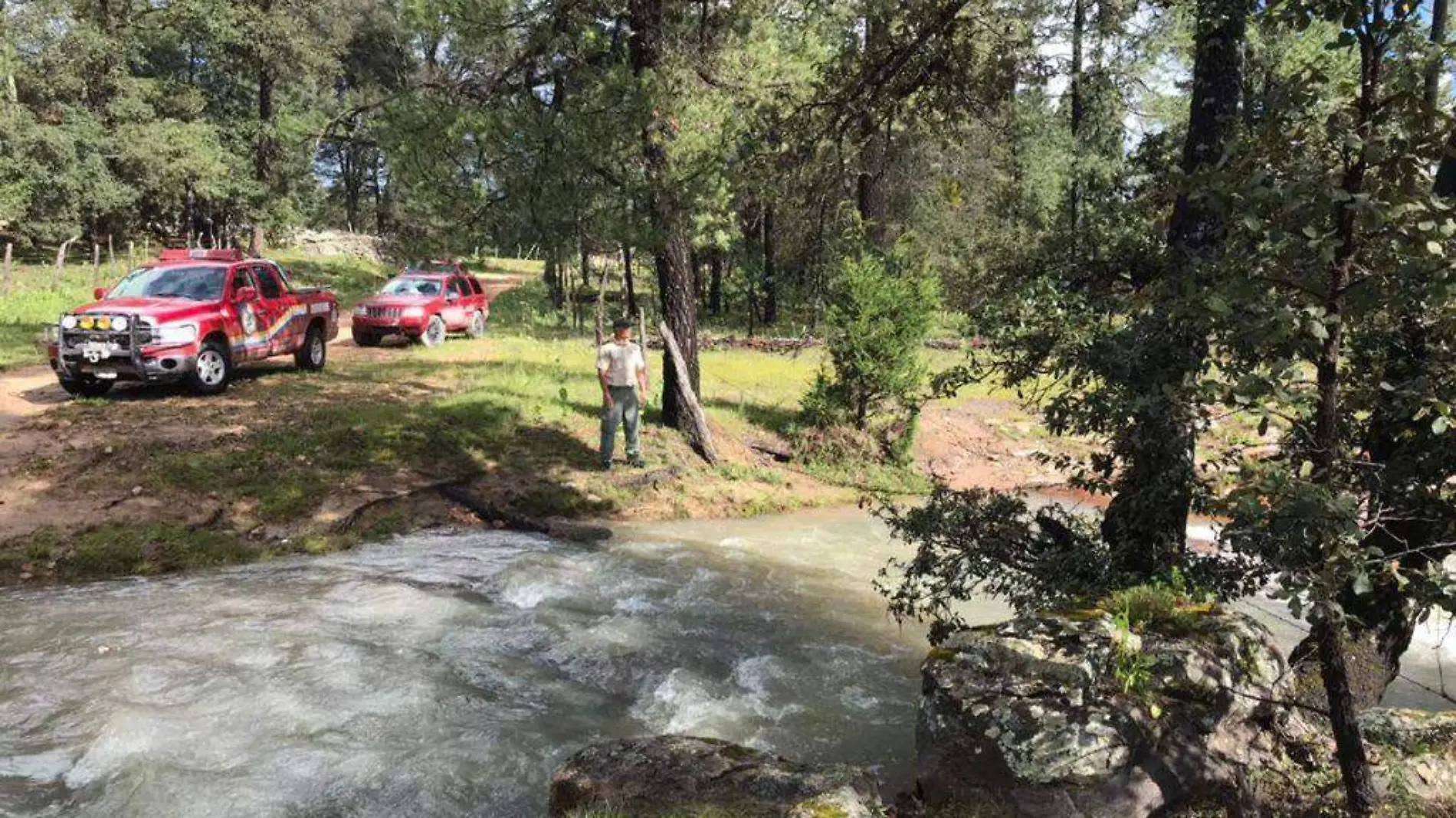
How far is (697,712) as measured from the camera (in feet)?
19.8

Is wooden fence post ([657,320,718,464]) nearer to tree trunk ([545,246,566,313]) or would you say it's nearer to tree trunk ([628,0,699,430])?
tree trunk ([628,0,699,430])

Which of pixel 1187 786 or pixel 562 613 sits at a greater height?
pixel 1187 786

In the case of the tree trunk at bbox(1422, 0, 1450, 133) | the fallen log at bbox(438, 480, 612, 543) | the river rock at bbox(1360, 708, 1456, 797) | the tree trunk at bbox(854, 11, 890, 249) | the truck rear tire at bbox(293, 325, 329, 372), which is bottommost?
the fallen log at bbox(438, 480, 612, 543)

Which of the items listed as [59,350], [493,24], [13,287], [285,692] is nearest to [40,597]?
[285,692]

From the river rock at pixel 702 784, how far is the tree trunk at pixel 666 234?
26.1ft

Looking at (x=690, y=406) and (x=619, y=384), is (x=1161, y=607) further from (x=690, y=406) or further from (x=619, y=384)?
(x=690, y=406)

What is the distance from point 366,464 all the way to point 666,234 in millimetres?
5078

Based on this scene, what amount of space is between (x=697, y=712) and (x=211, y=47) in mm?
39945

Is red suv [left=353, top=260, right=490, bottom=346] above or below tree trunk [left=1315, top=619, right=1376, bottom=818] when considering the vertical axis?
above

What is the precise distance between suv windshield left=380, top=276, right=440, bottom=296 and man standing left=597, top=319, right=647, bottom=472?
10756 mm

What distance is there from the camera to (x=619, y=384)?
1206 centimetres

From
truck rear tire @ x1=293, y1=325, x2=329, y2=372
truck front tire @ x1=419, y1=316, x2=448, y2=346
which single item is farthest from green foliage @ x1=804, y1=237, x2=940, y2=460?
truck front tire @ x1=419, y1=316, x2=448, y2=346

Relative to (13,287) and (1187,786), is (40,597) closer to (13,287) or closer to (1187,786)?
(1187,786)

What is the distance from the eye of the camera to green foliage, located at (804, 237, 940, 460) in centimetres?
1491
